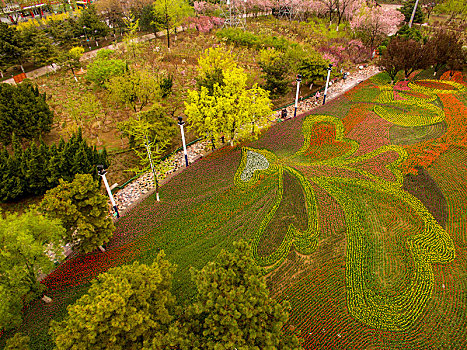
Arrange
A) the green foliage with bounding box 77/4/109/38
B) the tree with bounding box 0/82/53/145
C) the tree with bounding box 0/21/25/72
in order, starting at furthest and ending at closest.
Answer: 1. the green foliage with bounding box 77/4/109/38
2. the tree with bounding box 0/21/25/72
3. the tree with bounding box 0/82/53/145

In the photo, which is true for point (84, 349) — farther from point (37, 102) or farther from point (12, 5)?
point (12, 5)

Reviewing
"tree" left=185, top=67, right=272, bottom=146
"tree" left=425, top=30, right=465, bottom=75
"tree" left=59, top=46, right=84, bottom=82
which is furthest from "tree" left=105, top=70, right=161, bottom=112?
"tree" left=425, top=30, right=465, bottom=75

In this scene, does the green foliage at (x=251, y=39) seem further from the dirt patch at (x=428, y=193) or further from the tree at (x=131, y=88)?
the dirt patch at (x=428, y=193)

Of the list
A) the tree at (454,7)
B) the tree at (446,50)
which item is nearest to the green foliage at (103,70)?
the tree at (446,50)

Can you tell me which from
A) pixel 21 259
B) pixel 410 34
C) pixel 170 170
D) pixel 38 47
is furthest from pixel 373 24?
pixel 21 259

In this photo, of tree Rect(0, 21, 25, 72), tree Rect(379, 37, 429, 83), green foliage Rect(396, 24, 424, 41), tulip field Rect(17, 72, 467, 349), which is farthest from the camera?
green foliage Rect(396, 24, 424, 41)

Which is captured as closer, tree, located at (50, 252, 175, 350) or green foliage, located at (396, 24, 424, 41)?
tree, located at (50, 252, 175, 350)

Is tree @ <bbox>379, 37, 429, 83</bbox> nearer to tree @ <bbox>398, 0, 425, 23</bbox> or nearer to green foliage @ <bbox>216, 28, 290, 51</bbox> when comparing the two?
green foliage @ <bbox>216, 28, 290, 51</bbox>
